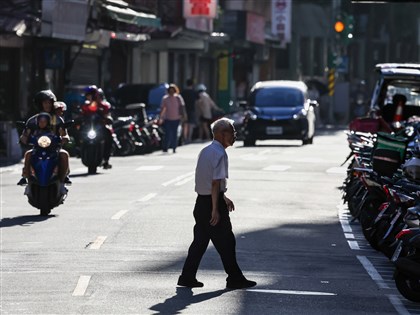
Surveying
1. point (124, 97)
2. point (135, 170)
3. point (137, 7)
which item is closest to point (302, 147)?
point (124, 97)

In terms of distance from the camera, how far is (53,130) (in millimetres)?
21812

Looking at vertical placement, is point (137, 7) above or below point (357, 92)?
above

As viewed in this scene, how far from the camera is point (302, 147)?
4625 centimetres

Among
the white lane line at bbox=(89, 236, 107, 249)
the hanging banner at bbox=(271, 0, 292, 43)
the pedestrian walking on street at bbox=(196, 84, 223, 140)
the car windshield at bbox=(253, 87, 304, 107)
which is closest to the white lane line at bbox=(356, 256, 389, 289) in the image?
the white lane line at bbox=(89, 236, 107, 249)

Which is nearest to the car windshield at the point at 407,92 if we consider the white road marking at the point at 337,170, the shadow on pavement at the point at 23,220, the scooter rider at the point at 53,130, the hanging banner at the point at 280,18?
the white road marking at the point at 337,170

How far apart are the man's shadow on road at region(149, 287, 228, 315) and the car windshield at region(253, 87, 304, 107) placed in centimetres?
3373

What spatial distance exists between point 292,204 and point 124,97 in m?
22.2

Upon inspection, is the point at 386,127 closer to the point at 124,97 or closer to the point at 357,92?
the point at 124,97

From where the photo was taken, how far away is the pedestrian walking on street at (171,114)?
132 feet

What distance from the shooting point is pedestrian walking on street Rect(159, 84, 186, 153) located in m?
40.2

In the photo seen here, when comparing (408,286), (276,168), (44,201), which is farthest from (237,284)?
(276,168)

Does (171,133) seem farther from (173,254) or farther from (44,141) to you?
(173,254)

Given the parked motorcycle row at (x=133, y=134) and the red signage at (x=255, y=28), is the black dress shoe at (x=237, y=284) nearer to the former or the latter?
the parked motorcycle row at (x=133, y=134)

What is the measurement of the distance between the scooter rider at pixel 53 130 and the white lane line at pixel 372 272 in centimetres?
568
